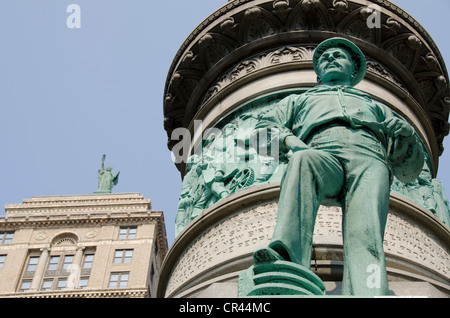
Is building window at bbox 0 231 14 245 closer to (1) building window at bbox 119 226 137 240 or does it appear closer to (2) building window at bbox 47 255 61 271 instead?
(2) building window at bbox 47 255 61 271

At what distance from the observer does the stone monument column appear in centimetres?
850

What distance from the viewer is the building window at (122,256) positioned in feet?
236

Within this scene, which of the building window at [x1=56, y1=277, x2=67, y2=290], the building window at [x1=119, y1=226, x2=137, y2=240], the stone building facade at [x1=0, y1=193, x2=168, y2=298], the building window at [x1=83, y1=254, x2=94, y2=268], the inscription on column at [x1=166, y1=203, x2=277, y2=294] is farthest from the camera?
the building window at [x1=119, y1=226, x2=137, y2=240]

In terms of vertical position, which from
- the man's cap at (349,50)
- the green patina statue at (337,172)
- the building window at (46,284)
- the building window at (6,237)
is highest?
the building window at (6,237)

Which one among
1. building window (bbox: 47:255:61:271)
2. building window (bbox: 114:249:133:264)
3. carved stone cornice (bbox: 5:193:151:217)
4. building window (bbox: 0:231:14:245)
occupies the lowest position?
building window (bbox: 47:255:61:271)

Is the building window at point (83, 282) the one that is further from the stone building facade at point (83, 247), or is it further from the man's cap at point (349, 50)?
the man's cap at point (349, 50)

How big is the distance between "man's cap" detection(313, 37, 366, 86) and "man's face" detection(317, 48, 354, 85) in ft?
0.24

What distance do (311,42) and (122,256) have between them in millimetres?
61860

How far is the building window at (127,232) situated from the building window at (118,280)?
17.9ft

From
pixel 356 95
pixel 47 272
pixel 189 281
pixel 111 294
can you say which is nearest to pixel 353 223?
pixel 356 95

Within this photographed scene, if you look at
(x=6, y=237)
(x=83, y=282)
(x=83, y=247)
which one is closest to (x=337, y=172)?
(x=83, y=282)

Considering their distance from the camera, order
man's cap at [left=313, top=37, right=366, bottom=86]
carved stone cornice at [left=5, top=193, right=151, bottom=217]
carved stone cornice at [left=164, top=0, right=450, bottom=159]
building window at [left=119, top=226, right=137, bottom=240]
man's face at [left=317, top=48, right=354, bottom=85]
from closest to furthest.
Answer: man's face at [left=317, top=48, right=354, bottom=85] → man's cap at [left=313, top=37, right=366, bottom=86] → carved stone cornice at [left=164, top=0, right=450, bottom=159] → building window at [left=119, top=226, right=137, bottom=240] → carved stone cornice at [left=5, top=193, right=151, bottom=217]

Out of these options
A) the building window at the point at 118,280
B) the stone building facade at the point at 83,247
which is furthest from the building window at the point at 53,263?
the building window at the point at 118,280

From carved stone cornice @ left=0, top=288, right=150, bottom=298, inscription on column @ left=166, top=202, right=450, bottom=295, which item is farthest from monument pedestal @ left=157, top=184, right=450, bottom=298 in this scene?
carved stone cornice @ left=0, top=288, right=150, bottom=298
